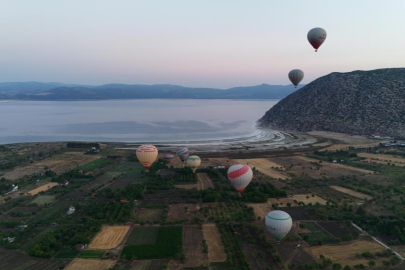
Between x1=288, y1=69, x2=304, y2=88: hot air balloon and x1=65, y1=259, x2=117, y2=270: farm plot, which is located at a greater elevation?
x1=288, y1=69, x2=304, y2=88: hot air balloon

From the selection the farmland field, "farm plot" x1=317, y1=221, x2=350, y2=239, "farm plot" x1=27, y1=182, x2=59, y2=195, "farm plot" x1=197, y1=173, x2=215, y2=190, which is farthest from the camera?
the farmland field

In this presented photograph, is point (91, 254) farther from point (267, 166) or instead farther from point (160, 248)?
point (267, 166)

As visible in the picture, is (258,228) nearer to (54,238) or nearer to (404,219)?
(404,219)

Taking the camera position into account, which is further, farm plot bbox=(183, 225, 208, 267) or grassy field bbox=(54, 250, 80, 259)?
grassy field bbox=(54, 250, 80, 259)

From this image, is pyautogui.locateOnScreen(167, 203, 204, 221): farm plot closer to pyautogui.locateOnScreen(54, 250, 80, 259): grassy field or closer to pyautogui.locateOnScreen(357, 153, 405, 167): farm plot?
pyautogui.locateOnScreen(54, 250, 80, 259): grassy field

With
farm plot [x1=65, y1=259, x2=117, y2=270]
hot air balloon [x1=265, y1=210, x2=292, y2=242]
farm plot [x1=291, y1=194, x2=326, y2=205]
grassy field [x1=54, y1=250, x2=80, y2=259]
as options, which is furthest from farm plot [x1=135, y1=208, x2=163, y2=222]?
farm plot [x1=291, y1=194, x2=326, y2=205]

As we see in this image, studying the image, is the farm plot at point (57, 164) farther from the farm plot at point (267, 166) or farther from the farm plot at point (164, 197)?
the farm plot at point (267, 166)

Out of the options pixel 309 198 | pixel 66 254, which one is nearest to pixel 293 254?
pixel 309 198

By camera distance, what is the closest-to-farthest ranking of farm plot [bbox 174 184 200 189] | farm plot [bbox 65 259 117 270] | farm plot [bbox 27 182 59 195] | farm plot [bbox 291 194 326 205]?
farm plot [bbox 65 259 117 270] → farm plot [bbox 291 194 326 205] → farm plot [bbox 27 182 59 195] → farm plot [bbox 174 184 200 189]
